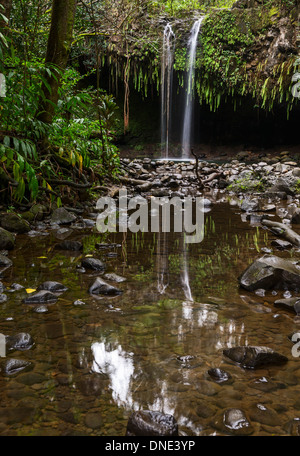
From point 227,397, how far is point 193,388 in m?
0.12

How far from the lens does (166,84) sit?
1391 cm

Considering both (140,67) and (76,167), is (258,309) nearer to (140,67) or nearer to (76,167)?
(76,167)

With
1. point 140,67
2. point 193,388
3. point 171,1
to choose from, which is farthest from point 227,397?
point 171,1

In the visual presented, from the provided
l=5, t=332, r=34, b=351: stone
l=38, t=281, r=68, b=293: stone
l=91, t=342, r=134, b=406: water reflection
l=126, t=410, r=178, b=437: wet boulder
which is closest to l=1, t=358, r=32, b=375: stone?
l=5, t=332, r=34, b=351: stone

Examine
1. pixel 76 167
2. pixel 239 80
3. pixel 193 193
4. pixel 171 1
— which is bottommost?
pixel 193 193

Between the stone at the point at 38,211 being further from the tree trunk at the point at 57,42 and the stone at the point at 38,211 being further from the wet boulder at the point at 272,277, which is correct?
the wet boulder at the point at 272,277

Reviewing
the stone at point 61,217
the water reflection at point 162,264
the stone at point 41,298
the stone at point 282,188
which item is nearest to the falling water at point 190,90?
the stone at point 282,188

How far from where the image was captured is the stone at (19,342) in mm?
1455

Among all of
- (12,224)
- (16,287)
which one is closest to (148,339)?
(16,287)

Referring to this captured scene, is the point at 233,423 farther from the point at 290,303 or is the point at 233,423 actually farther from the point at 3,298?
the point at 3,298

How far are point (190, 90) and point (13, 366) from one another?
45.5ft

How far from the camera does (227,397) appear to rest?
1.18 meters

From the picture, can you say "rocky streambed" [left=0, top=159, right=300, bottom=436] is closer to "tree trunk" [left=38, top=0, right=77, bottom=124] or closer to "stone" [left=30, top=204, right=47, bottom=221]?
"stone" [left=30, top=204, right=47, bottom=221]

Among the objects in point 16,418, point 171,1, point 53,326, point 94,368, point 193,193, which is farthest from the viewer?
point 171,1
